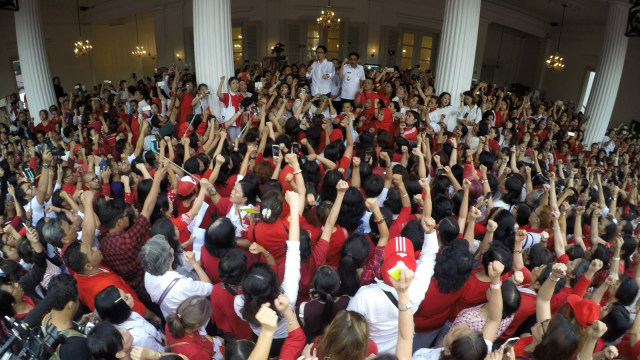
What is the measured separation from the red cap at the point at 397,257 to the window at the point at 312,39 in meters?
13.6

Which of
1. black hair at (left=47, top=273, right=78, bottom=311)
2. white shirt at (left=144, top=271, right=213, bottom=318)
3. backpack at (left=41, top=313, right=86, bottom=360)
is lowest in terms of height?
backpack at (left=41, top=313, right=86, bottom=360)

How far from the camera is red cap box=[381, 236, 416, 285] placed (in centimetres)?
203

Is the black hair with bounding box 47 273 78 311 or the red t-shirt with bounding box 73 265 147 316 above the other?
the black hair with bounding box 47 273 78 311

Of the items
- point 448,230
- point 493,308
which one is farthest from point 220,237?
point 493,308

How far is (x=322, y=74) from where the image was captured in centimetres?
709

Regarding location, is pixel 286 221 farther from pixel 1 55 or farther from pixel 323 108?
pixel 1 55

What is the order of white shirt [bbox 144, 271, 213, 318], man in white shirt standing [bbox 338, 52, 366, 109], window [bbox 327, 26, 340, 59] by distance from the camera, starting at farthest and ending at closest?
window [bbox 327, 26, 340, 59] < man in white shirt standing [bbox 338, 52, 366, 109] < white shirt [bbox 144, 271, 213, 318]

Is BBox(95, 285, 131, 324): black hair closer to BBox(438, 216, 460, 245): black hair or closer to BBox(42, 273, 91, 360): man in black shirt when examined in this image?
BBox(42, 273, 91, 360): man in black shirt

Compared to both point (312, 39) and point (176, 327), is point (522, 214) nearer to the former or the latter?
point (176, 327)

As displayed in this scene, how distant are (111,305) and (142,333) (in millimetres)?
236

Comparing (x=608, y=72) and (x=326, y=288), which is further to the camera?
(x=608, y=72)

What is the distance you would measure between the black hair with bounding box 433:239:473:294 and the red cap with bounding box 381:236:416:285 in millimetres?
249

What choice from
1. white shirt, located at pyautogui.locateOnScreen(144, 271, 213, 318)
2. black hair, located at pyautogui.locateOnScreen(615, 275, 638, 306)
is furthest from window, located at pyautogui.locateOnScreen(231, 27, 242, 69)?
black hair, located at pyautogui.locateOnScreen(615, 275, 638, 306)

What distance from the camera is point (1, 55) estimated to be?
11648 millimetres
